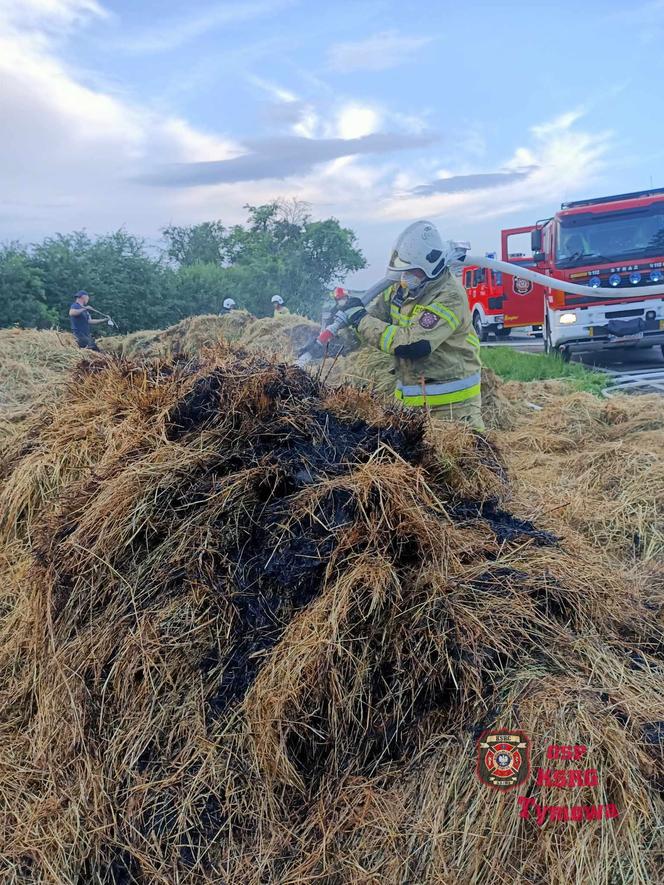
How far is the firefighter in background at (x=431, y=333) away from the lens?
4.05 metres

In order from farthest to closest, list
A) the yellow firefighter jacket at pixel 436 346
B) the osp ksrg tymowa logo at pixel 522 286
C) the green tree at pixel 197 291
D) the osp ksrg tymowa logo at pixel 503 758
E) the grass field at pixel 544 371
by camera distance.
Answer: the green tree at pixel 197 291 → the osp ksrg tymowa logo at pixel 522 286 → the grass field at pixel 544 371 → the yellow firefighter jacket at pixel 436 346 → the osp ksrg tymowa logo at pixel 503 758

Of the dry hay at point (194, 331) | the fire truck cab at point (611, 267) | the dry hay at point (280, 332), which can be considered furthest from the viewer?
the fire truck cab at point (611, 267)

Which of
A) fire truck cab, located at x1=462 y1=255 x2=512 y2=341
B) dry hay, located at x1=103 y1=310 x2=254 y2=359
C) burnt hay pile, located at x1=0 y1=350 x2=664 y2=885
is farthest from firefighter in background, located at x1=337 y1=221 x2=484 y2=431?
fire truck cab, located at x1=462 y1=255 x2=512 y2=341

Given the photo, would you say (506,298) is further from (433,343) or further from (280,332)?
(433,343)

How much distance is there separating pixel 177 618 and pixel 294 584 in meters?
0.41

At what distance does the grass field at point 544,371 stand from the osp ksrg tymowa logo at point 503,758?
6.96 meters

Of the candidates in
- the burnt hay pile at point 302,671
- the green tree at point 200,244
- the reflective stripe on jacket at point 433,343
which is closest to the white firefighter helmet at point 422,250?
the reflective stripe on jacket at point 433,343

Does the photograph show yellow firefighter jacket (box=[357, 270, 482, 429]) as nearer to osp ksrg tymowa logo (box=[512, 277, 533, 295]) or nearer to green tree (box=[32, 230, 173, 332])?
osp ksrg tymowa logo (box=[512, 277, 533, 295])

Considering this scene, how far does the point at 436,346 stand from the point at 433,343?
33 millimetres

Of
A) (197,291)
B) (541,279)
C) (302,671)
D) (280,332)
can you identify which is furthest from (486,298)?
(302,671)

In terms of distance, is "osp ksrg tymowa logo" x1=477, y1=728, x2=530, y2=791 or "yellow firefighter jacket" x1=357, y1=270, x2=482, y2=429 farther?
"yellow firefighter jacket" x1=357, y1=270, x2=482, y2=429

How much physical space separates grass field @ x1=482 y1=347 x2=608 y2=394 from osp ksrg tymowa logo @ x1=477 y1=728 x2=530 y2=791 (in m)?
6.96

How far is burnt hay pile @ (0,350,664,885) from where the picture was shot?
1702 mm

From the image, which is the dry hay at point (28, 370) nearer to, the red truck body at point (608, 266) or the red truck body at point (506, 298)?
the red truck body at point (608, 266)
